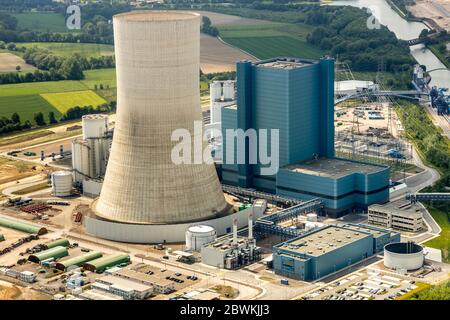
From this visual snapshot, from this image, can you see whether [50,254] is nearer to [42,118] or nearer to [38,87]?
[42,118]

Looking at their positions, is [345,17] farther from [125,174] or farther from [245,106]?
[125,174]

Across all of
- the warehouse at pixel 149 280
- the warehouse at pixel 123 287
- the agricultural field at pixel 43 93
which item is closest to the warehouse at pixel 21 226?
the warehouse at pixel 149 280

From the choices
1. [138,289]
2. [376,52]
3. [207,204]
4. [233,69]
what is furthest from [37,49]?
[138,289]

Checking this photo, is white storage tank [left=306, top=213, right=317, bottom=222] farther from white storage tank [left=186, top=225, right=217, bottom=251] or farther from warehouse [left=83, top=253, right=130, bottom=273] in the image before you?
warehouse [left=83, top=253, right=130, bottom=273]

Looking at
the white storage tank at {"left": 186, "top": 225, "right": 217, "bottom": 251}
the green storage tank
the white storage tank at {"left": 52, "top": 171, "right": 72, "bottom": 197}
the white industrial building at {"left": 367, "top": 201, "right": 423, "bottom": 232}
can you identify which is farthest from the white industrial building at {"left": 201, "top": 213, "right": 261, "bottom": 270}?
the white storage tank at {"left": 52, "top": 171, "right": 72, "bottom": 197}

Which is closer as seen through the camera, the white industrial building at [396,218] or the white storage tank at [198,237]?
the white storage tank at [198,237]

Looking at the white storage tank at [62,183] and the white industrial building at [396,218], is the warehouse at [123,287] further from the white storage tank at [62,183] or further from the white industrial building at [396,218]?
the white storage tank at [62,183]

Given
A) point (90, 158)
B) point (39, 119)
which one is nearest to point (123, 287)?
point (90, 158)
